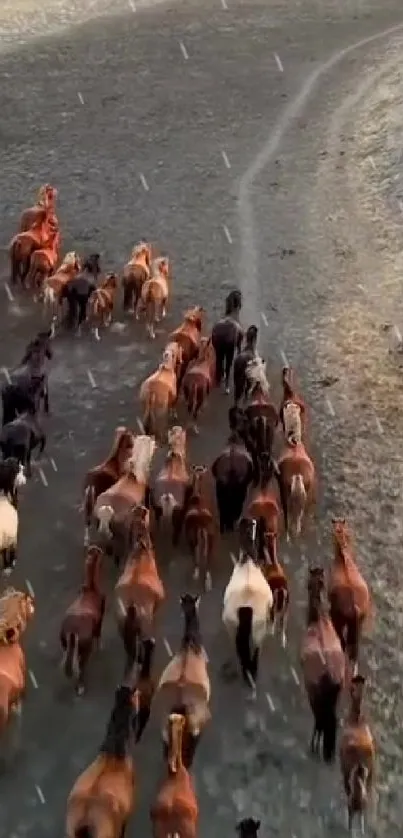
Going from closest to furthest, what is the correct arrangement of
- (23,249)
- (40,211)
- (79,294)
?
(79,294)
(23,249)
(40,211)

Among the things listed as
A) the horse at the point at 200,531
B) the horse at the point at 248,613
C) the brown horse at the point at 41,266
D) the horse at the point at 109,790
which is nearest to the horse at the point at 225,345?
the brown horse at the point at 41,266

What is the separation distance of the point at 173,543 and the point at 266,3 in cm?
1274

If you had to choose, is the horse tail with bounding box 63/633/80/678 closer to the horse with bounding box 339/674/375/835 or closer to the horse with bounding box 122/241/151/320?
the horse with bounding box 339/674/375/835

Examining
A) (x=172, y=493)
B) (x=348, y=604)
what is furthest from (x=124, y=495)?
(x=348, y=604)

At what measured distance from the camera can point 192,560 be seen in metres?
6.35

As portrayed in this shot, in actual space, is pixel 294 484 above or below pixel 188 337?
below

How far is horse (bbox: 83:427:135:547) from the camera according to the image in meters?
6.48

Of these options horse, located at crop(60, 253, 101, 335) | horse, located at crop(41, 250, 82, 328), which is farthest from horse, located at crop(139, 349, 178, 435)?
horse, located at crop(41, 250, 82, 328)

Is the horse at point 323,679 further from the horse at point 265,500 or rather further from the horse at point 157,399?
the horse at point 157,399

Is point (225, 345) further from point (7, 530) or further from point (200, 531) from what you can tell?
point (7, 530)

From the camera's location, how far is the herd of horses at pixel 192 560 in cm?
470

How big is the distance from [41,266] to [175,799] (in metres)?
5.64

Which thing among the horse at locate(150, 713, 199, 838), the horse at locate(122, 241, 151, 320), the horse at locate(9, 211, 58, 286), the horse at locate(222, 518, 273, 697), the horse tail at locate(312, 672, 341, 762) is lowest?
the horse at locate(150, 713, 199, 838)

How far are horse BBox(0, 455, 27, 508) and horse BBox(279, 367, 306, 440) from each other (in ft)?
5.47
